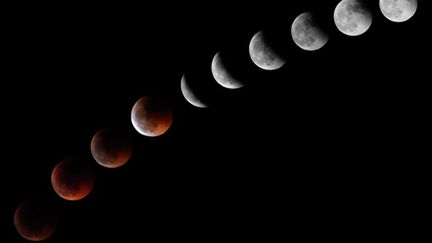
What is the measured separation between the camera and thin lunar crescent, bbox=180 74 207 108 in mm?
3730

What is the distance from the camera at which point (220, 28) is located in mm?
4402

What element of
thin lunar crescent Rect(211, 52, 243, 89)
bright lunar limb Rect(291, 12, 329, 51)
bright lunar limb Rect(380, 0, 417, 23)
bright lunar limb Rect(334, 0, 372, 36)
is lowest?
bright lunar limb Rect(380, 0, 417, 23)

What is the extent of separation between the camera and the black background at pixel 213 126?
427 cm

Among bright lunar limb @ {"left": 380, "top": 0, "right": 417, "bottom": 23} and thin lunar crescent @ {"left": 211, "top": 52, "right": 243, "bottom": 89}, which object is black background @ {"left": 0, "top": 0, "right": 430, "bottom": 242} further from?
bright lunar limb @ {"left": 380, "top": 0, "right": 417, "bottom": 23}

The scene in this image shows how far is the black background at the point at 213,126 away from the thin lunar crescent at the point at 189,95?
322 mm

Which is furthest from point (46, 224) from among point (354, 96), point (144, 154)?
point (354, 96)

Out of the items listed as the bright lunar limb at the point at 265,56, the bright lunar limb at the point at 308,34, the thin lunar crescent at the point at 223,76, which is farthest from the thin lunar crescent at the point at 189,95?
the bright lunar limb at the point at 308,34

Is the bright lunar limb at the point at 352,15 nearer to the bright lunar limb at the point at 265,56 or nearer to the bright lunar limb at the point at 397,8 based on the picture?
the bright lunar limb at the point at 397,8

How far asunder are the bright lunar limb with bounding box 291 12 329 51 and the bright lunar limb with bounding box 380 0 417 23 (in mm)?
436

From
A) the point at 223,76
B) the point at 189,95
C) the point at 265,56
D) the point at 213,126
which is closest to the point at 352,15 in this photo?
the point at 265,56

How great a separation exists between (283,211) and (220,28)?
6.22 feet

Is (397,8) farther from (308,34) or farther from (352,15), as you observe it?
(308,34)

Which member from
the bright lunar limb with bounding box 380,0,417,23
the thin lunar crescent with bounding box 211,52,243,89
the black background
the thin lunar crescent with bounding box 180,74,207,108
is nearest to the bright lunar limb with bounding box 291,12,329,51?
the bright lunar limb with bounding box 380,0,417,23

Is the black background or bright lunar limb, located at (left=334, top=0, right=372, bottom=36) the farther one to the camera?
the black background
